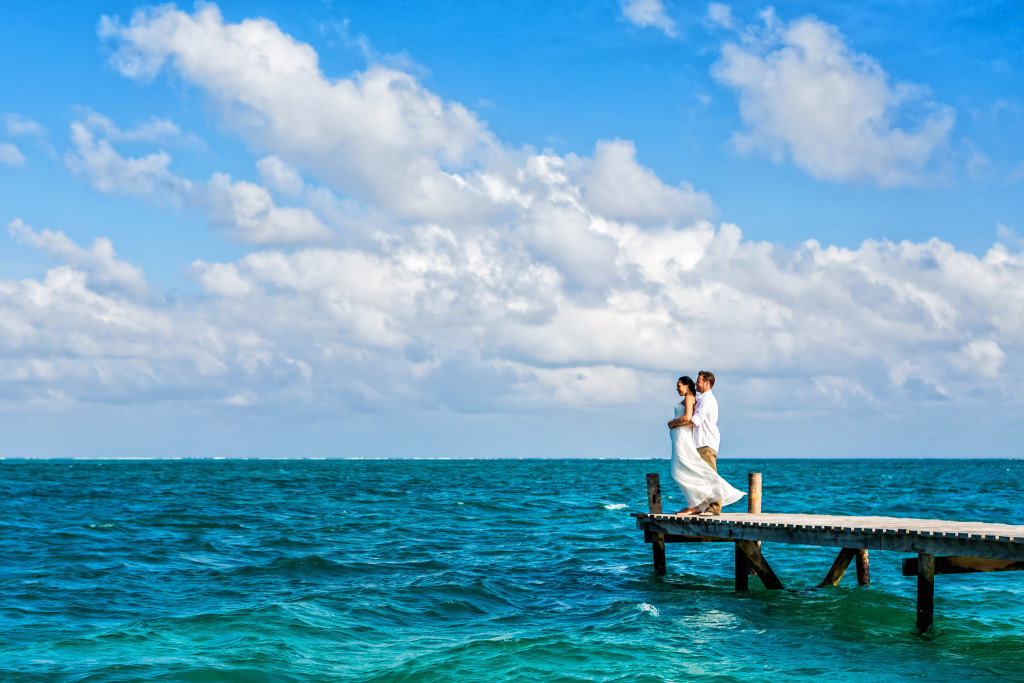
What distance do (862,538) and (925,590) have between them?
1.07 meters

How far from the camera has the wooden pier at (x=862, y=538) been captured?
12.4 metres

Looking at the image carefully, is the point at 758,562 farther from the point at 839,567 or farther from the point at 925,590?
the point at 925,590

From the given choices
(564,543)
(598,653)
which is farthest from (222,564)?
(598,653)

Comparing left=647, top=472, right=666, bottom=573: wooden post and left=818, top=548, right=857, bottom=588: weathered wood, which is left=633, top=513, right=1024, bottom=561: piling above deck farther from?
left=818, top=548, right=857, bottom=588: weathered wood

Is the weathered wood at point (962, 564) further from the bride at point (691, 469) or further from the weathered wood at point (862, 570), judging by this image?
the weathered wood at point (862, 570)

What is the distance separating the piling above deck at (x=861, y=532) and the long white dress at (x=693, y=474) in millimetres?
369

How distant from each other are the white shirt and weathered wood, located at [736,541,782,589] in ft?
6.00

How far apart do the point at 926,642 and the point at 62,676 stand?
36.4ft

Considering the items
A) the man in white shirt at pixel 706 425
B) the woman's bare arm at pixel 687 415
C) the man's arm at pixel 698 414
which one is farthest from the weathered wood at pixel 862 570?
the woman's bare arm at pixel 687 415

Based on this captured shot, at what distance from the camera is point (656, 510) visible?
17812mm

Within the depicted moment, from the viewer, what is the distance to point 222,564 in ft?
67.3

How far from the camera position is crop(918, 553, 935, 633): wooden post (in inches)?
520

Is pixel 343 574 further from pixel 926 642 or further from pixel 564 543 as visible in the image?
pixel 926 642

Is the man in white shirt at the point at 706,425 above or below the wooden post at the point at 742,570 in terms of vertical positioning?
above
